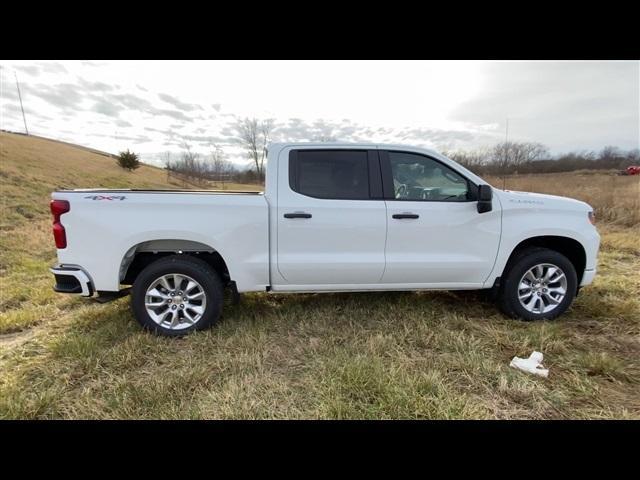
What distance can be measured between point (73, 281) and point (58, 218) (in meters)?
0.59

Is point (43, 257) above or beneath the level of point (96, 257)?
beneath

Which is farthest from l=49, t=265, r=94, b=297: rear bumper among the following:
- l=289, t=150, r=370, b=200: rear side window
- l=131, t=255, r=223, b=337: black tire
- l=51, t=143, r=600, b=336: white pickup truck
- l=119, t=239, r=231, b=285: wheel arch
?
l=289, t=150, r=370, b=200: rear side window

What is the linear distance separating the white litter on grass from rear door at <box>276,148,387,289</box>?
138 cm

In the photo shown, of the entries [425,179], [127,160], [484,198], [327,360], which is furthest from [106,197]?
[127,160]

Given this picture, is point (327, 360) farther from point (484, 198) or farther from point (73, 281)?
point (73, 281)

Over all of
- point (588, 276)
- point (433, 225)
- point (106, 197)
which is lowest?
point (588, 276)

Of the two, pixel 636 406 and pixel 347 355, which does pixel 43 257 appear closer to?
pixel 347 355

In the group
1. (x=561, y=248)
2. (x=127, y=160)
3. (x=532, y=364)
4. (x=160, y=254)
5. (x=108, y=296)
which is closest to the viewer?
(x=532, y=364)

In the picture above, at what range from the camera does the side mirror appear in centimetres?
321

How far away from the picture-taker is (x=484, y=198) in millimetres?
3223

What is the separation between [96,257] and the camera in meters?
3.10

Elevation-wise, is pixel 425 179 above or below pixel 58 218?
above
